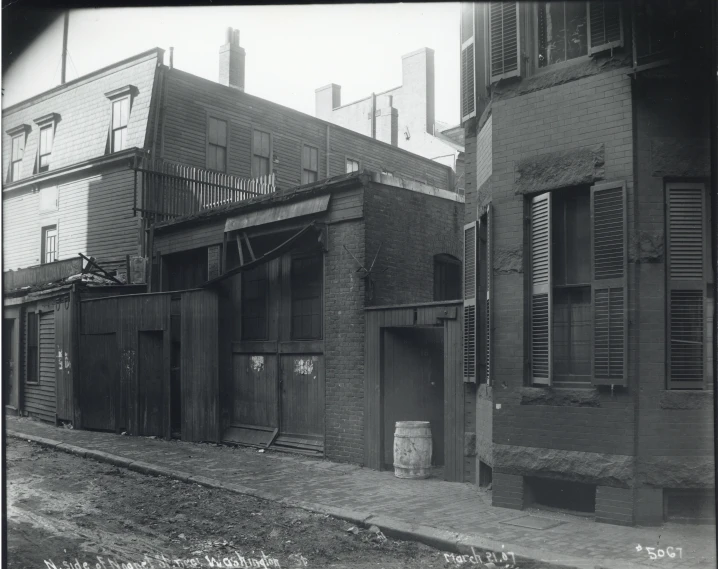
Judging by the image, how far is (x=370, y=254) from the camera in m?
12.2

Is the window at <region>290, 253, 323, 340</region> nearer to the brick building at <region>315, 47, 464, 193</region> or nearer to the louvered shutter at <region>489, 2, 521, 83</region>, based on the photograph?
the brick building at <region>315, 47, 464, 193</region>

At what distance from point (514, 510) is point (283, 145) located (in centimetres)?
1647

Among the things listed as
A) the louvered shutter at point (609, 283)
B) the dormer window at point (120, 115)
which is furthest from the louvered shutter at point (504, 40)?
the dormer window at point (120, 115)

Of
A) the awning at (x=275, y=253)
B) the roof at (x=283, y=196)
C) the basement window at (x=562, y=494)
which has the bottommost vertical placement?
the basement window at (x=562, y=494)

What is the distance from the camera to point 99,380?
680 inches

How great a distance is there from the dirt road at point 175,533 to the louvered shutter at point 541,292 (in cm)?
257

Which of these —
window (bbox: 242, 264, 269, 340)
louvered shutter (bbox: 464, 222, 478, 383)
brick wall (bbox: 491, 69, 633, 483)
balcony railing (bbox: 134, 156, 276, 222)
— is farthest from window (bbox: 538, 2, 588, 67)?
balcony railing (bbox: 134, 156, 276, 222)

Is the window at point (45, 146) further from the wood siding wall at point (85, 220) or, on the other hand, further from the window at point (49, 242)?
the window at point (49, 242)

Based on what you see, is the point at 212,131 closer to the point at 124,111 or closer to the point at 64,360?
the point at 124,111

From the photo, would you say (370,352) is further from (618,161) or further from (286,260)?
(618,161)

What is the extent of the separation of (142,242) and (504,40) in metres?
12.5

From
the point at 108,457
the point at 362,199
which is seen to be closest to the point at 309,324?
the point at 362,199

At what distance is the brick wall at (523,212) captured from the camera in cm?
771

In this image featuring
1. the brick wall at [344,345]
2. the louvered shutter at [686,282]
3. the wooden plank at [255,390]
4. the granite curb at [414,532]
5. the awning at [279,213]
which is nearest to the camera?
the granite curb at [414,532]
